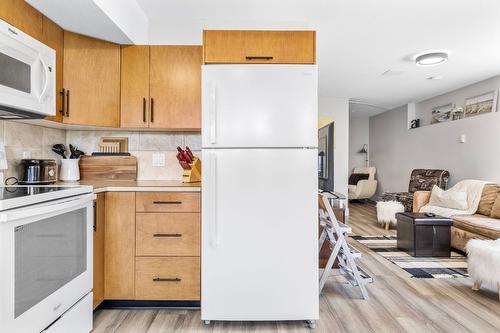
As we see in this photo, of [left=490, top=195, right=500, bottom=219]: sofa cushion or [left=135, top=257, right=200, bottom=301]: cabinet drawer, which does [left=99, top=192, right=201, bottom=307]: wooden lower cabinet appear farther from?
[left=490, top=195, right=500, bottom=219]: sofa cushion

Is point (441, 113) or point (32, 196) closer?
point (32, 196)

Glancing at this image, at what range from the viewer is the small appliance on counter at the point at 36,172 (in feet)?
7.13

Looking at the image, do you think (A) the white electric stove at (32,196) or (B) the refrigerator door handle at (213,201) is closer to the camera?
(A) the white electric stove at (32,196)

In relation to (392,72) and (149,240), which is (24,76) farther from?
Answer: (392,72)

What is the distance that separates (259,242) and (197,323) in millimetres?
704

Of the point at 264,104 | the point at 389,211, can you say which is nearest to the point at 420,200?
the point at 389,211

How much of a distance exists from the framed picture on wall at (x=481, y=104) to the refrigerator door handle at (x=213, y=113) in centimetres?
460

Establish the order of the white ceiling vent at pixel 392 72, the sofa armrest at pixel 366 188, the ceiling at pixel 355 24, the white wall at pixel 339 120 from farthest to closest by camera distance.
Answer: the sofa armrest at pixel 366 188 < the white wall at pixel 339 120 < the white ceiling vent at pixel 392 72 < the ceiling at pixel 355 24

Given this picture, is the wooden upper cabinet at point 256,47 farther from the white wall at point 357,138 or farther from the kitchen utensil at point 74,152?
the white wall at point 357,138

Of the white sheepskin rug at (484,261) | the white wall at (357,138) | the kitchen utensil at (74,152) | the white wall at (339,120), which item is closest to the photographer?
the white sheepskin rug at (484,261)

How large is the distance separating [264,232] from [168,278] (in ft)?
2.53

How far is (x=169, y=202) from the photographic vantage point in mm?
2129

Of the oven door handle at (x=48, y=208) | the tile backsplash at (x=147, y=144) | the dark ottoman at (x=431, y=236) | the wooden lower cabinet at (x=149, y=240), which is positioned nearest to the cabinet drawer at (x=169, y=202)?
the wooden lower cabinet at (x=149, y=240)

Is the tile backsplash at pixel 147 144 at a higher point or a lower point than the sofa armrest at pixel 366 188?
higher
